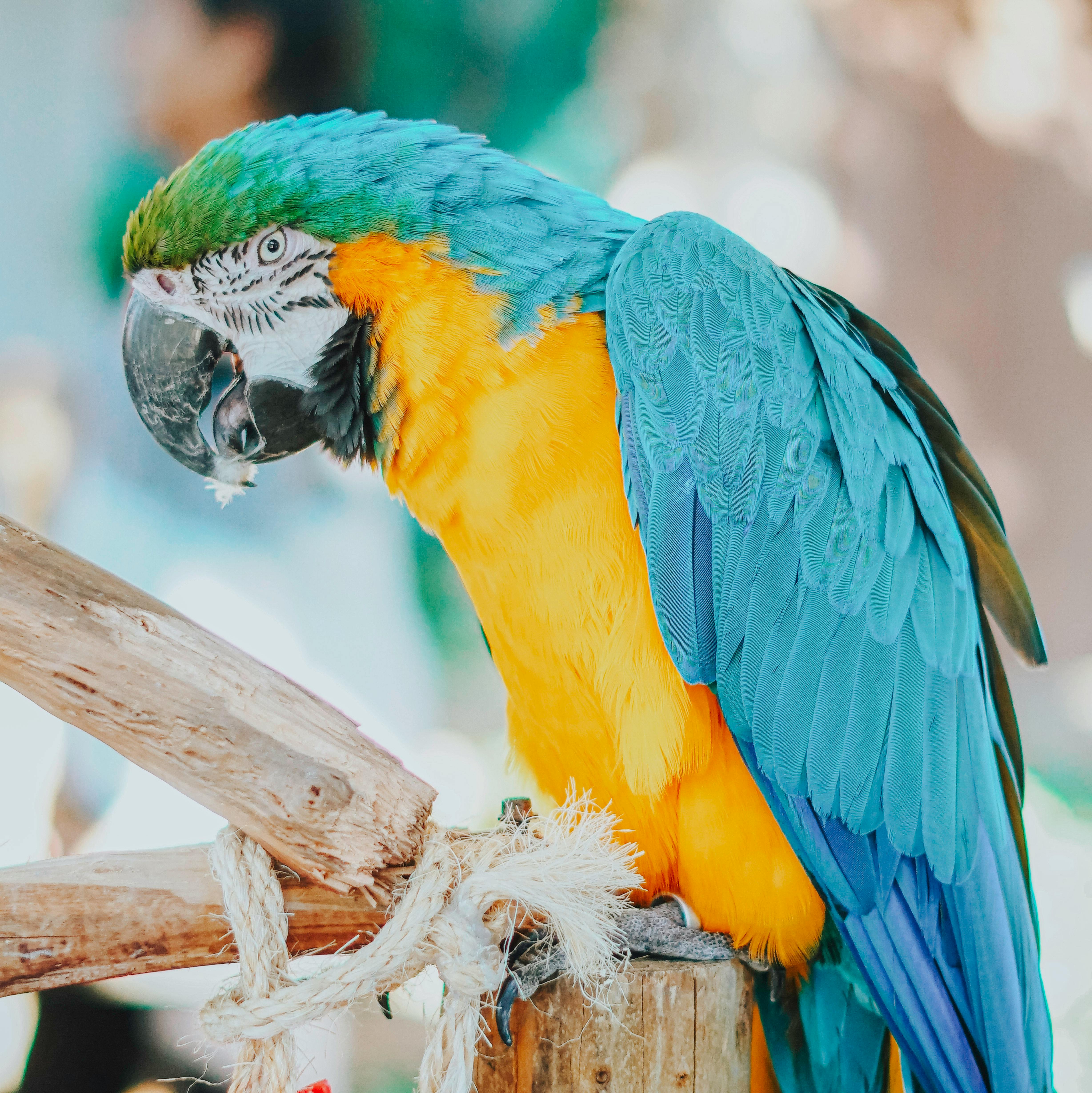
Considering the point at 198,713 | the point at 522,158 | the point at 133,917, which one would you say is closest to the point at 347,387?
the point at 198,713

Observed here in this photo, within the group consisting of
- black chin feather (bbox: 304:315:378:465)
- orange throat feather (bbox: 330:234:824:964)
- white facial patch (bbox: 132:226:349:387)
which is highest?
white facial patch (bbox: 132:226:349:387)

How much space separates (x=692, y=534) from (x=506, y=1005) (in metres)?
0.52

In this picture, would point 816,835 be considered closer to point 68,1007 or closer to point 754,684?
point 754,684

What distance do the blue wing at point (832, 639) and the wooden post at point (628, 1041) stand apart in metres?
0.17

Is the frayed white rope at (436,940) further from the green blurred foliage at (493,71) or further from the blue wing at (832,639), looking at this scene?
the green blurred foliage at (493,71)

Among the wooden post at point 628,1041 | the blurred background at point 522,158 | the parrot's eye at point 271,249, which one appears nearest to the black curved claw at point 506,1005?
the wooden post at point 628,1041

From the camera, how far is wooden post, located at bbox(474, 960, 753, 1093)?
836 millimetres

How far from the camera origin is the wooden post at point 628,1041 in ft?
2.74

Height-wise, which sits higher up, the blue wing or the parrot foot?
the blue wing

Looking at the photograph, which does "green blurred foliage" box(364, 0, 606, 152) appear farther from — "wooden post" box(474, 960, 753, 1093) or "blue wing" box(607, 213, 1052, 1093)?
"wooden post" box(474, 960, 753, 1093)

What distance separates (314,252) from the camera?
1.03 m

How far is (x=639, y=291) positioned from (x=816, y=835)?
620 mm

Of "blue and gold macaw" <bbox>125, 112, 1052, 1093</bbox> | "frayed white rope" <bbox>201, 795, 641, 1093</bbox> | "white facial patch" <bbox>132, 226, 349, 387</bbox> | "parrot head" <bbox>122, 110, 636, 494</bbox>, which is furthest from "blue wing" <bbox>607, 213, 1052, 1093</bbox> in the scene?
"white facial patch" <bbox>132, 226, 349, 387</bbox>

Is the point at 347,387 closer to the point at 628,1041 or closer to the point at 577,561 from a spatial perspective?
the point at 577,561
